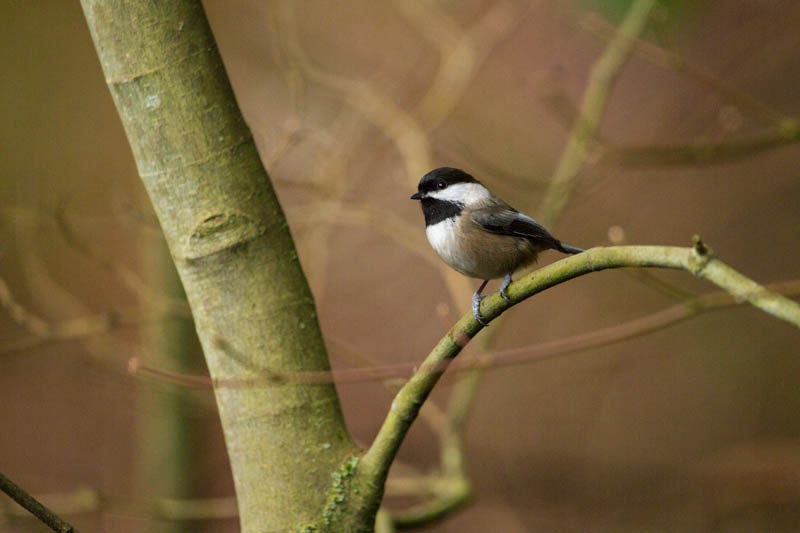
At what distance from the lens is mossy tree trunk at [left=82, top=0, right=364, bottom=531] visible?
131 cm

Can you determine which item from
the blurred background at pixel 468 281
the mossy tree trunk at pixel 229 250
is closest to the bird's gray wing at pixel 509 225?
the mossy tree trunk at pixel 229 250

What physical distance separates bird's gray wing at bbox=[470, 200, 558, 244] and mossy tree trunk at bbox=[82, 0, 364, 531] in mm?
558

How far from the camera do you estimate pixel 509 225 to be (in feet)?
5.87

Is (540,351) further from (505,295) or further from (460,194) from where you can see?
(460,194)

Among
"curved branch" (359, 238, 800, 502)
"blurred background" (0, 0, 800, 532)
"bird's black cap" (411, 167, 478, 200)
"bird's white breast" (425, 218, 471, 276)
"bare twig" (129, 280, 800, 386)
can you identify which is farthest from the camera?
"blurred background" (0, 0, 800, 532)

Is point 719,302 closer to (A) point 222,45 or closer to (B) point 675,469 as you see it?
(B) point 675,469

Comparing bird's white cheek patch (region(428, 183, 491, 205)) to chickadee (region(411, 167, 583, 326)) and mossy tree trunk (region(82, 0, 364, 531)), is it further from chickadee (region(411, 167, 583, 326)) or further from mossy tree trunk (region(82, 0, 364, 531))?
mossy tree trunk (region(82, 0, 364, 531))

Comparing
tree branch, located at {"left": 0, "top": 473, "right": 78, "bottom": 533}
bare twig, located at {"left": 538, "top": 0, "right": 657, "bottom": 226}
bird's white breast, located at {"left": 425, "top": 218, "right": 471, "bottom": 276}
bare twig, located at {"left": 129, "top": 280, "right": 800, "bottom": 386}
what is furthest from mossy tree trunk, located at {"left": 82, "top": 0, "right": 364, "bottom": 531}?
bare twig, located at {"left": 538, "top": 0, "right": 657, "bottom": 226}

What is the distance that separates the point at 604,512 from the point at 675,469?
42cm

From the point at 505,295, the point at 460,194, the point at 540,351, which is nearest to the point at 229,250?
the point at 505,295

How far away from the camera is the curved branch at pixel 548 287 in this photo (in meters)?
0.84

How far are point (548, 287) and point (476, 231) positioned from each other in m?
0.65

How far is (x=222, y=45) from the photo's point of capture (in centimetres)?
446

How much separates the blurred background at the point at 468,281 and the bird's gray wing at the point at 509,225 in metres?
0.91
